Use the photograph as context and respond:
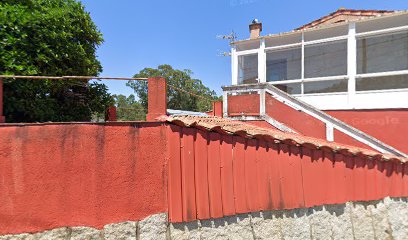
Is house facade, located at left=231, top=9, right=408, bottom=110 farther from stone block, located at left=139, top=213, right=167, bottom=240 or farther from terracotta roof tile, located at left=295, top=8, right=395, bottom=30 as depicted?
stone block, located at left=139, top=213, right=167, bottom=240

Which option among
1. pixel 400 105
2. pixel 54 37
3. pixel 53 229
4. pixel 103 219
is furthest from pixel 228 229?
pixel 400 105

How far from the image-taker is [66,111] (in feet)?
20.3

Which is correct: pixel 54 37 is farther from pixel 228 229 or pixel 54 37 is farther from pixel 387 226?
pixel 387 226

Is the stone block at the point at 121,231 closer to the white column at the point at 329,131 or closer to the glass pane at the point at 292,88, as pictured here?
the white column at the point at 329,131

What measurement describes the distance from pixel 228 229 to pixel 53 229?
224 centimetres

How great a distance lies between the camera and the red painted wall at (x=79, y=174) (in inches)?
107

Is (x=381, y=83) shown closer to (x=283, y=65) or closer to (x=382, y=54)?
A: (x=382, y=54)

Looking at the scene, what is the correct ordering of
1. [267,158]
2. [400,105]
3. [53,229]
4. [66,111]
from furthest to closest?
1. [400,105]
2. [66,111]
3. [267,158]
4. [53,229]

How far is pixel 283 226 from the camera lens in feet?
11.8

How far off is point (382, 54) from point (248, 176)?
10.1 m

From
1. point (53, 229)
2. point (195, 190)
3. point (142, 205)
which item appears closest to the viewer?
point (53, 229)

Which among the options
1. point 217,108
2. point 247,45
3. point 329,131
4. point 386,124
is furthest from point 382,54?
point 217,108

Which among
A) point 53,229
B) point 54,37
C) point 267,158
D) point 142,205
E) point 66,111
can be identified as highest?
point 54,37

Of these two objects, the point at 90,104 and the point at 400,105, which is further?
the point at 400,105
